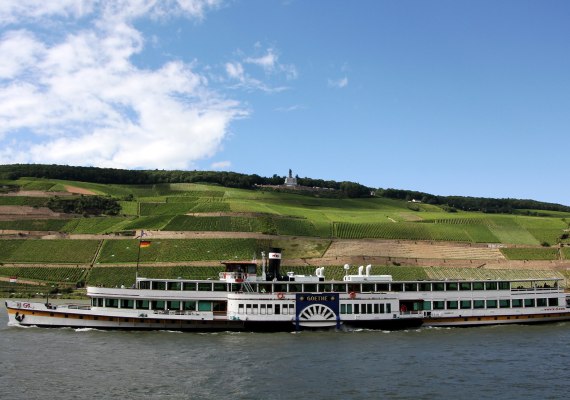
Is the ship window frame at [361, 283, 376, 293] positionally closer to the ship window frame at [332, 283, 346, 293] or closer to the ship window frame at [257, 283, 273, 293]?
the ship window frame at [332, 283, 346, 293]

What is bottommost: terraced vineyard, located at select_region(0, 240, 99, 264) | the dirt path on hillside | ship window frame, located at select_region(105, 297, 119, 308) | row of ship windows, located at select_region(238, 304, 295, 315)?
row of ship windows, located at select_region(238, 304, 295, 315)

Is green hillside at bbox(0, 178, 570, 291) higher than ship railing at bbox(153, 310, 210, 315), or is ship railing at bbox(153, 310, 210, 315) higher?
green hillside at bbox(0, 178, 570, 291)

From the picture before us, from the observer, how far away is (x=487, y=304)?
1922 inches

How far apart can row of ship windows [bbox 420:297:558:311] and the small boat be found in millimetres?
92

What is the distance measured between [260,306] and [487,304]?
61.5ft

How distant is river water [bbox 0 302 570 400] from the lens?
2767 cm

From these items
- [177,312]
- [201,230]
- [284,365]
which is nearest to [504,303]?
[284,365]

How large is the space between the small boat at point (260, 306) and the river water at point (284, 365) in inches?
52.3

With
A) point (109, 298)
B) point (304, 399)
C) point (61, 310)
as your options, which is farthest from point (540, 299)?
point (61, 310)

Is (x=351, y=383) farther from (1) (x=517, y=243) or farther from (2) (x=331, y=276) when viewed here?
(1) (x=517, y=243)

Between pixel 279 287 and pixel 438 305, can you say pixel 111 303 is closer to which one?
pixel 279 287

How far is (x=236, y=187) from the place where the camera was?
148375 mm

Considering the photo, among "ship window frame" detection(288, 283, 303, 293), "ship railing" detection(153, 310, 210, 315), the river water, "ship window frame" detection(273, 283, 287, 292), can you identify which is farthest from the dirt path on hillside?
"ship window frame" detection(288, 283, 303, 293)

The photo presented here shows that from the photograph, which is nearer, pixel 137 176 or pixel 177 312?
pixel 177 312
